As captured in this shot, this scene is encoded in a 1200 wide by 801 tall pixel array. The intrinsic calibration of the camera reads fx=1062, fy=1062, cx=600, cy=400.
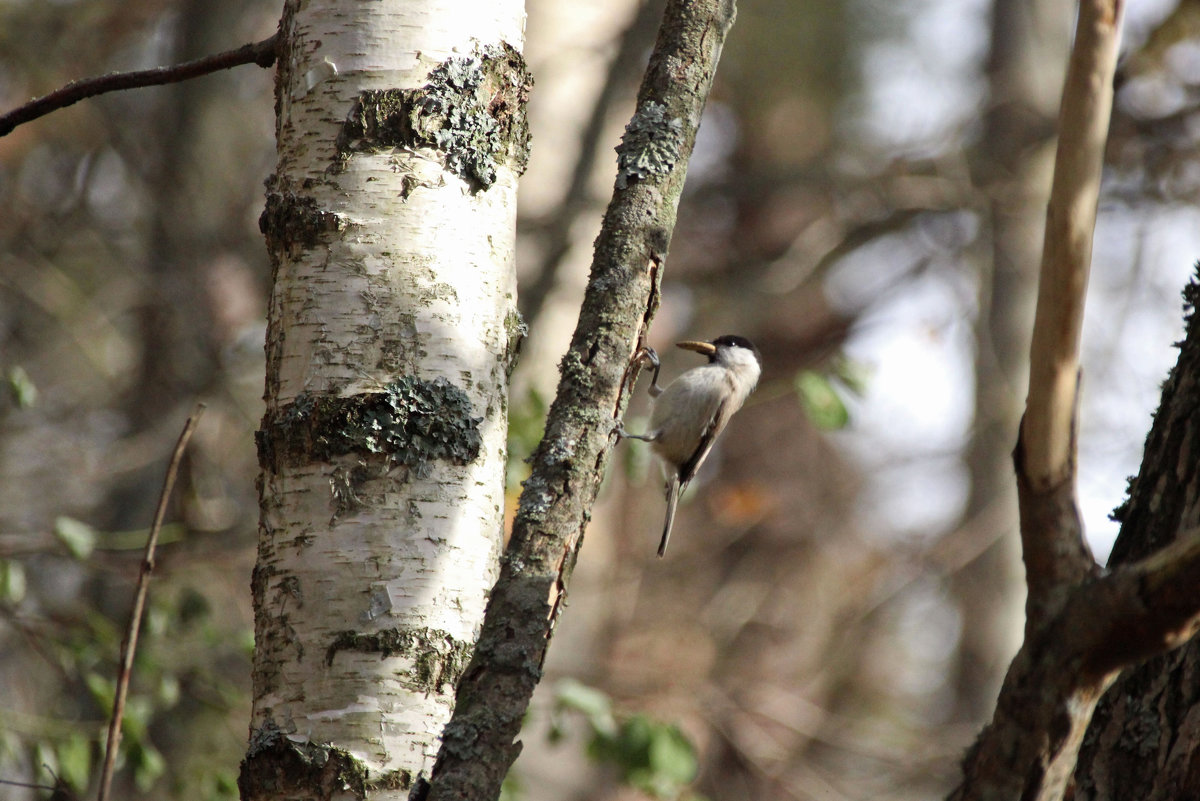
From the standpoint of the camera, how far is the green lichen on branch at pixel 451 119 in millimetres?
1856

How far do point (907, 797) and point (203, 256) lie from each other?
7.59 m

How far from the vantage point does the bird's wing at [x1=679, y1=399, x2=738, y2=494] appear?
4.47m

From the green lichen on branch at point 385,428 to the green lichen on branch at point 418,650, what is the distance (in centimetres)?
26

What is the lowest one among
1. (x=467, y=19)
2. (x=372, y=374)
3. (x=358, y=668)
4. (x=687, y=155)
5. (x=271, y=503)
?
(x=358, y=668)

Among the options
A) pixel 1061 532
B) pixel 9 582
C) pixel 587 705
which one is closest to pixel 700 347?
pixel 587 705

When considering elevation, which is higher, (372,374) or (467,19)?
(467,19)

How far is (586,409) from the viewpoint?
161cm

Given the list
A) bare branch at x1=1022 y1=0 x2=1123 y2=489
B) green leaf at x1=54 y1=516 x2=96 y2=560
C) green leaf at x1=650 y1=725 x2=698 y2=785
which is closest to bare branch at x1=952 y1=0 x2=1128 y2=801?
bare branch at x1=1022 y1=0 x2=1123 y2=489

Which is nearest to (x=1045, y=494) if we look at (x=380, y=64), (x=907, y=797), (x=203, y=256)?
(x=380, y=64)

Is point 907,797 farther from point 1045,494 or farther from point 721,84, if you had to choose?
point 1045,494

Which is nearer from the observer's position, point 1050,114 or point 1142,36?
point 1142,36

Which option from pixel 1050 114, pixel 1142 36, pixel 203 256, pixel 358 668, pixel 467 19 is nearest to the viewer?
pixel 358 668

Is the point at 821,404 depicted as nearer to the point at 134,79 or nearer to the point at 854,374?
the point at 854,374

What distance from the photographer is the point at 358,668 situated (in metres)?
1.64
